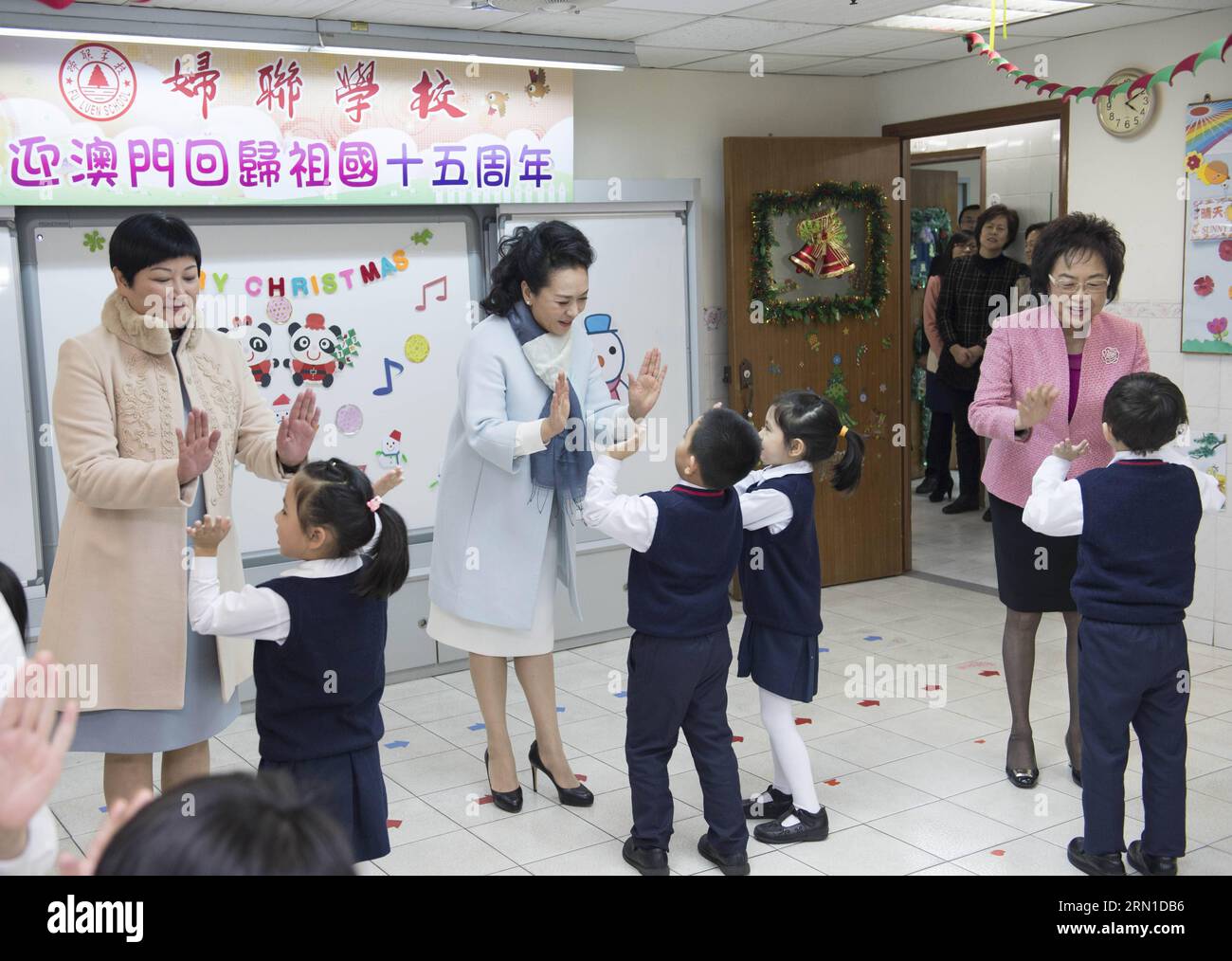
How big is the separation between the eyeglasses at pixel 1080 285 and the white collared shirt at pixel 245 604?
2.02m

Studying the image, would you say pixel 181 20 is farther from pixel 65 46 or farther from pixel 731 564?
pixel 731 564

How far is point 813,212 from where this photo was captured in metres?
5.84

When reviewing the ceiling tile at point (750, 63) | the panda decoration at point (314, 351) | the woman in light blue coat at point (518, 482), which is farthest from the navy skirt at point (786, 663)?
the ceiling tile at point (750, 63)

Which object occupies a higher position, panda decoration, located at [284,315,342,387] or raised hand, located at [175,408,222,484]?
panda decoration, located at [284,315,342,387]

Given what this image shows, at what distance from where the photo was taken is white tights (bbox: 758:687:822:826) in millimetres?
3250

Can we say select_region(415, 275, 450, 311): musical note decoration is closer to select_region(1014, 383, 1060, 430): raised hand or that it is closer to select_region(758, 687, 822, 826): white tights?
select_region(758, 687, 822, 826): white tights

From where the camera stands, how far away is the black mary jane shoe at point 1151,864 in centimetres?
295

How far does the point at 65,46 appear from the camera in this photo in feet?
13.0

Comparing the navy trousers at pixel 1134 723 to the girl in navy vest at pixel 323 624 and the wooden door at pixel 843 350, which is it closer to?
the girl in navy vest at pixel 323 624

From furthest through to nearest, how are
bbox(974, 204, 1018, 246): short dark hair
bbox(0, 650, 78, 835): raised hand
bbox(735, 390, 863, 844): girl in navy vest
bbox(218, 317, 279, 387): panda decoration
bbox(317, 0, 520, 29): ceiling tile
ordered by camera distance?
bbox(974, 204, 1018, 246): short dark hair
bbox(218, 317, 279, 387): panda decoration
bbox(317, 0, 520, 29): ceiling tile
bbox(735, 390, 863, 844): girl in navy vest
bbox(0, 650, 78, 835): raised hand

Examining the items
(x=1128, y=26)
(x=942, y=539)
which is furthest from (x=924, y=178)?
(x=1128, y=26)

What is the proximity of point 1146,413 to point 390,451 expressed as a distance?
292cm

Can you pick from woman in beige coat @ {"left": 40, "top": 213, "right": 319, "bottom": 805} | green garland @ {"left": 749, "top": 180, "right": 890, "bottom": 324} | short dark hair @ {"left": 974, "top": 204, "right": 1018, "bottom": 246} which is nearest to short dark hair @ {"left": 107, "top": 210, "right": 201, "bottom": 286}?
woman in beige coat @ {"left": 40, "top": 213, "right": 319, "bottom": 805}

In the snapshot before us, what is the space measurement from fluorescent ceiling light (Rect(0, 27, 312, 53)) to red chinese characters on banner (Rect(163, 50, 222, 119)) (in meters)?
0.06
